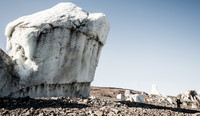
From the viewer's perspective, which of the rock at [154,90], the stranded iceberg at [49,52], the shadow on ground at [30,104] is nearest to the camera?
the shadow on ground at [30,104]

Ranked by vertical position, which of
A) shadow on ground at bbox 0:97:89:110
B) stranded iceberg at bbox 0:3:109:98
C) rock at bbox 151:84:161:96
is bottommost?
rock at bbox 151:84:161:96

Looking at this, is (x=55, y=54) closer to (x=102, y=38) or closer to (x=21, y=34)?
(x=21, y=34)

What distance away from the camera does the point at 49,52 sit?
43.9ft

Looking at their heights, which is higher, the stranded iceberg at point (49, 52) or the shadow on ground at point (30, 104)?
the stranded iceberg at point (49, 52)


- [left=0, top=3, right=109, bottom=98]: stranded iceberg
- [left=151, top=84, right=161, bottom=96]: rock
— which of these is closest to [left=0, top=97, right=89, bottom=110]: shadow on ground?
[left=0, top=3, right=109, bottom=98]: stranded iceberg

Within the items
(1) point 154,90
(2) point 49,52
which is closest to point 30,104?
(2) point 49,52

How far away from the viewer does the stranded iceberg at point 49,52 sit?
12562mm

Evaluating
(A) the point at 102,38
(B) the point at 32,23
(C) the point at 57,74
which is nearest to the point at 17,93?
(C) the point at 57,74

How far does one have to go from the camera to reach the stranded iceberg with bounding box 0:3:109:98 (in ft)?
41.2

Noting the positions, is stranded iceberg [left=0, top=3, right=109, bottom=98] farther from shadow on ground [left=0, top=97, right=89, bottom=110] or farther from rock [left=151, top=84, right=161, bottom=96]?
rock [left=151, top=84, right=161, bottom=96]

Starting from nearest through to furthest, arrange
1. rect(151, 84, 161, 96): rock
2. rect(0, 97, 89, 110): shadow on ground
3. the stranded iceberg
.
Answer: rect(0, 97, 89, 110): shadow on ground < the stranded iceberg < rect(151, 84, 161, 96): rock

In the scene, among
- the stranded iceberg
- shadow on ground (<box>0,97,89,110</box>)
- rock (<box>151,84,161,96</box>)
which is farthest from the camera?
rock (<box>151,84,161,96</box>)

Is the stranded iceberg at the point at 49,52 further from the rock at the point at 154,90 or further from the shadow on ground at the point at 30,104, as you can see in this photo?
the rock at the point at 154,90

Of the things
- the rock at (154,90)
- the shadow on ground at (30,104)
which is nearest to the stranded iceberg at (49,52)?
the shadow on ground at (30,104)
